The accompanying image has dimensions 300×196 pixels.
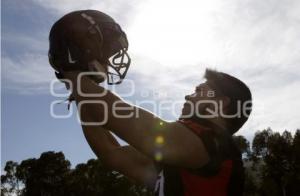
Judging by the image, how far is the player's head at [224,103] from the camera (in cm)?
381

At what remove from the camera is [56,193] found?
6638 centimetres

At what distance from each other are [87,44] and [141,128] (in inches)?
38.7

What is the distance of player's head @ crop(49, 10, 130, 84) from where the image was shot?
328 centimetres

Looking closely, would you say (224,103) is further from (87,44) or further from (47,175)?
(47,175)

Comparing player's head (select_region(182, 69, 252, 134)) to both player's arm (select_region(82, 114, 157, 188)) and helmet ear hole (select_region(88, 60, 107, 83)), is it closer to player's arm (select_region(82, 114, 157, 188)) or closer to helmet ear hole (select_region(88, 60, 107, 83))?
player's arm (select_region(82, 114, 157, 188))

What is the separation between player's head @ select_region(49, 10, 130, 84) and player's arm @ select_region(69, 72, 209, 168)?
37cm

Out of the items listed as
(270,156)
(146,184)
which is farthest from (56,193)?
(146,184)

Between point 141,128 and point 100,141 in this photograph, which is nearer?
point 141,128

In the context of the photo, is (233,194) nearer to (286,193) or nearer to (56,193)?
(286,193)

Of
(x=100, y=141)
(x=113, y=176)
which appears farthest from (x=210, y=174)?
(x=113, y=176)

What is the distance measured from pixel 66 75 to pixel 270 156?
183 feet

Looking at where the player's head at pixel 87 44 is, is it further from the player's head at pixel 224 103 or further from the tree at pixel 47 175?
the tree at pixel 47 175

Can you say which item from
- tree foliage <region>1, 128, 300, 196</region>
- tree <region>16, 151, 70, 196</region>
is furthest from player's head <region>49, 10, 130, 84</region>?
tree <region>16, 151, 70, 196</region>

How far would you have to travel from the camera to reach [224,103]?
12.6ft
